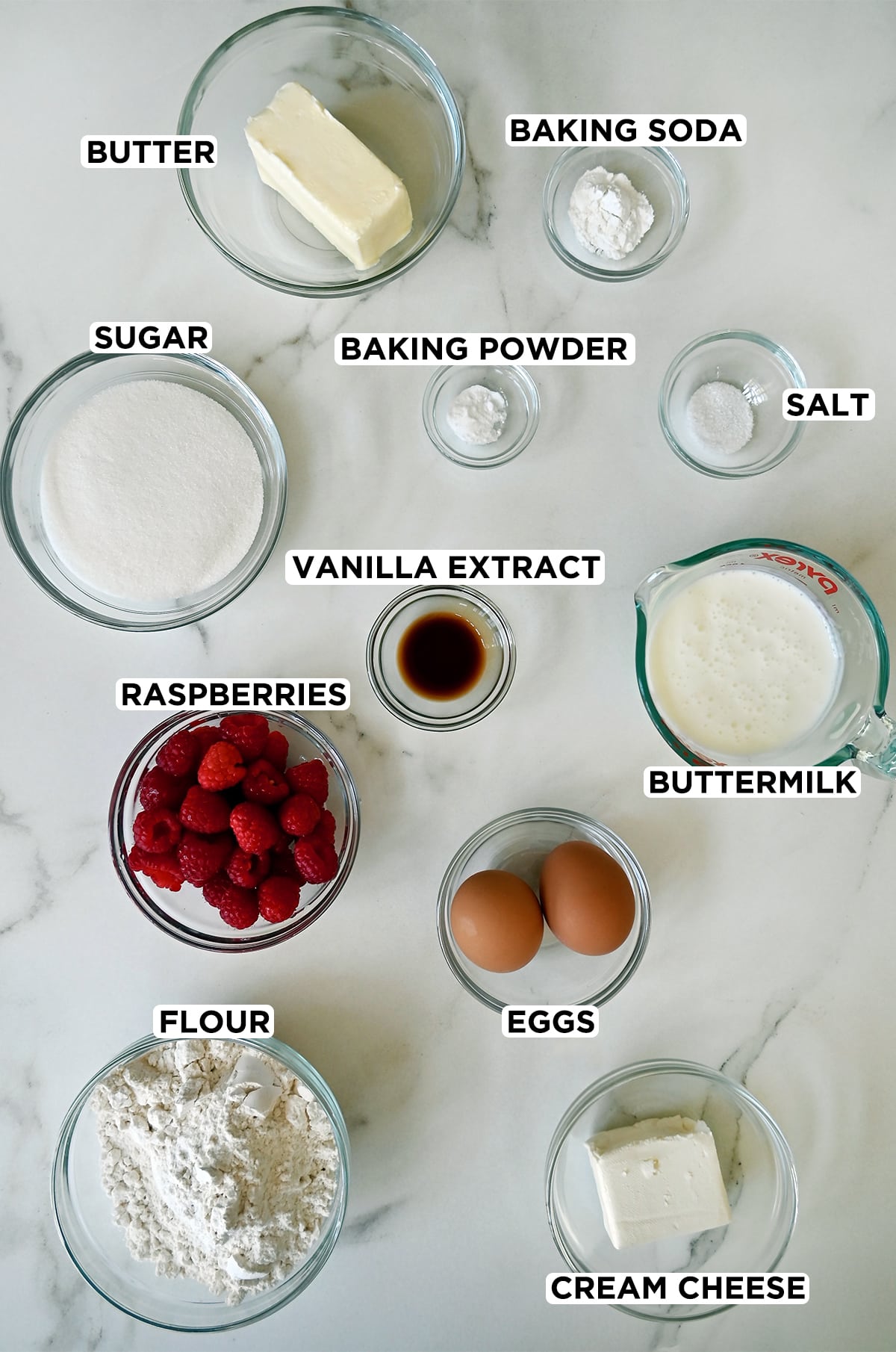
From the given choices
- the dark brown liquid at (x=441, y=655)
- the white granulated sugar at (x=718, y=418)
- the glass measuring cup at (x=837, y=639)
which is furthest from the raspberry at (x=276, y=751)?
the white granulated sugar at (x=718, y=418)

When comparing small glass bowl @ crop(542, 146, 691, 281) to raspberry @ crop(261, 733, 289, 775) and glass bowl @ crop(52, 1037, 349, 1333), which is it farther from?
glass bowl @ crop(52, 1037, 349, 1333)

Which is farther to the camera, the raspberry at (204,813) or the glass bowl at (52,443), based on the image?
the glass bowl at (52,443)

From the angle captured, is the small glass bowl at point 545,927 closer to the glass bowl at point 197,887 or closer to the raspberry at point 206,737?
the glass bowl at point 197,887

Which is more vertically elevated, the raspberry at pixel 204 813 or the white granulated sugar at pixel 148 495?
the white granulated sugar at pixel 148 495

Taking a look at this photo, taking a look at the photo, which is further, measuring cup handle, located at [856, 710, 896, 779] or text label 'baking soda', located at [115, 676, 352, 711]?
text label 'baking soda', located at [115, 676, 352, 711]

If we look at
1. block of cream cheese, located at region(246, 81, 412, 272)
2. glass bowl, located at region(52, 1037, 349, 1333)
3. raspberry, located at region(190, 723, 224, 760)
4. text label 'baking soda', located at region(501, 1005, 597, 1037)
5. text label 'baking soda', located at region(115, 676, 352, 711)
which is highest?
block of cream cheese, located at region(246, 81, 412, 272)

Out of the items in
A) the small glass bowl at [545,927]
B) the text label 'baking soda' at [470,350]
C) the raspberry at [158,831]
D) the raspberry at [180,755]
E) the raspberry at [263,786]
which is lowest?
the small glass bowl at [545,927]

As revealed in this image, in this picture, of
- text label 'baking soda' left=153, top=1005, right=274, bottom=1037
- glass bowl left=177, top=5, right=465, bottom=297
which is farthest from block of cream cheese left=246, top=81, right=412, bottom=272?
text label 'baking soda' left=153, top=1005, right=274, bottom=1037
